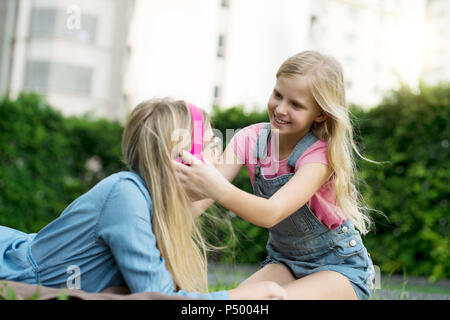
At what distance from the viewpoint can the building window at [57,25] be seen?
65.0 feet

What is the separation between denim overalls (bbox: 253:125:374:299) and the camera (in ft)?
8.78

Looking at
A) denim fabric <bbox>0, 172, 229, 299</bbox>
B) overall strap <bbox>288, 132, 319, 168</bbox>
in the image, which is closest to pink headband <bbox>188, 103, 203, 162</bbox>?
denim fabric <bbox>0, 172, 229, 299</bbox>

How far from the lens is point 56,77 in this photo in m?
19.8

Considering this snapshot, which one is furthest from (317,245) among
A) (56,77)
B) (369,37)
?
(369,37)

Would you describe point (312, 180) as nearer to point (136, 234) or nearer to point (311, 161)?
point (311, 161)

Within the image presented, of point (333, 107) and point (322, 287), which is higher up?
point (333, 107)

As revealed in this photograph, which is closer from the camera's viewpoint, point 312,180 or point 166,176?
point 166,176

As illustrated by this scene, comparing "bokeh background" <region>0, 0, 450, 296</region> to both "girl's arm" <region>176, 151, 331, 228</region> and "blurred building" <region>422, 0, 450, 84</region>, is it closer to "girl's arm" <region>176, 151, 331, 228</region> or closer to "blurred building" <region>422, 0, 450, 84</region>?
"blurred building" <region>422, 0, 450, 84</region>

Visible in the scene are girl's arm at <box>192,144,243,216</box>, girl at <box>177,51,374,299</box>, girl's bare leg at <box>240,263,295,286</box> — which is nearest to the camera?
girl at <box>177,51,374,299</box>

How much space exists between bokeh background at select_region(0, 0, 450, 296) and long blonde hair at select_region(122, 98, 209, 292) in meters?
0.95

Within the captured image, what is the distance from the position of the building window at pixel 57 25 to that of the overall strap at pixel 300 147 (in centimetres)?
1889

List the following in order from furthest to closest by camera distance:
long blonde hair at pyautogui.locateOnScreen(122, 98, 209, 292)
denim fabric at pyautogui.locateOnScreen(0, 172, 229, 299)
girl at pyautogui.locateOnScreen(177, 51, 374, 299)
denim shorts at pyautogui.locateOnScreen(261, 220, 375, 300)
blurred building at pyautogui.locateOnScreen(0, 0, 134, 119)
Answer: blurred building at pyautogui.locateOnScreen(0, 0, 134, 119), denim shorts at pyautogui.locateOnScreen(261, 220, 375, 300), girl at pyautogui.locateOnScreen(177, 51, 374, 299), long blonde hair at pyautogui.locateOnScreen(122, 98, 209, 292), denim fabric at pyautogui.locateOnScreen(0, 172, 229, 299)

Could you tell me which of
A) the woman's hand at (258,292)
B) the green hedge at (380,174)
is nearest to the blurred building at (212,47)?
the green hedge at (380,174)

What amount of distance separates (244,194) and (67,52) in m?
19.3
